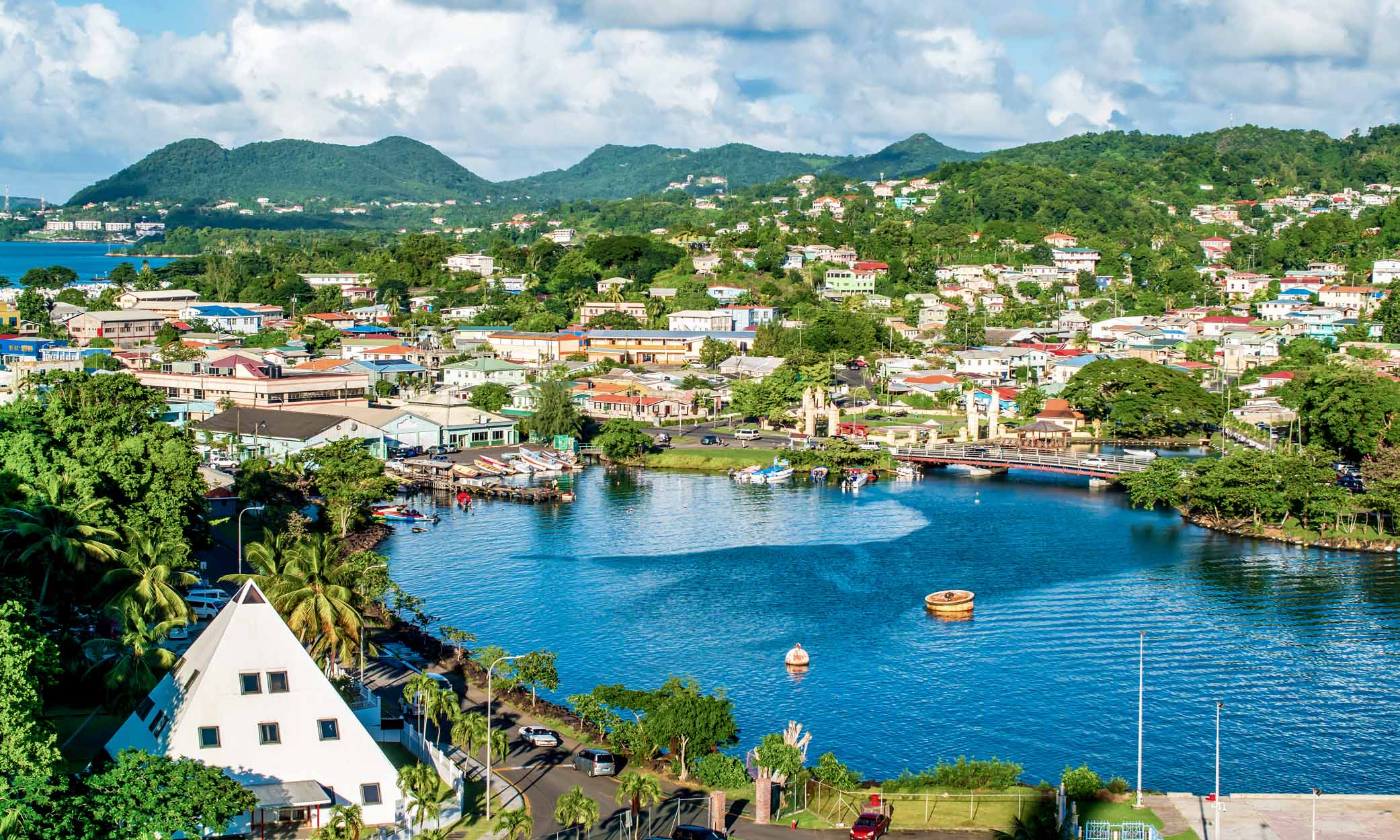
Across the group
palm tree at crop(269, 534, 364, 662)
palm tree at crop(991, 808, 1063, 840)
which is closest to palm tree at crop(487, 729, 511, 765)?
palm tree at crop(269, 534, 364, 662)

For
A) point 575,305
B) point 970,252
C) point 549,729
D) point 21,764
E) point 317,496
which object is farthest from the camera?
point 970,252


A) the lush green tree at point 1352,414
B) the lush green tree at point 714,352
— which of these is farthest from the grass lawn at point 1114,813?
the lush green tree at point 714,352

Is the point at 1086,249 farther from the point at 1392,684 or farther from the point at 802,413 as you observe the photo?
the point at 1392,684

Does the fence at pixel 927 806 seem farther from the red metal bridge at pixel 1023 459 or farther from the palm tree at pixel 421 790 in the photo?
the red metal bridge at pixel 1023 459

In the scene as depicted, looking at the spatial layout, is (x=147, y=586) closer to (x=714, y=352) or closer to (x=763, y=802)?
(x=763, y=802)

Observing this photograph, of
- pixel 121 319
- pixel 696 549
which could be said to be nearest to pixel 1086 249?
pixel 121 319

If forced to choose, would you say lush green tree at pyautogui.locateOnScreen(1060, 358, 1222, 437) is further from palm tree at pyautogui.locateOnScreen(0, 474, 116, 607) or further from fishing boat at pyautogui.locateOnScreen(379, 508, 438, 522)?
palm tree at pyautogui.locateOnScreen(0, 474, 116, 607)

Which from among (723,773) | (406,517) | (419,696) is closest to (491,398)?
(406,517)
